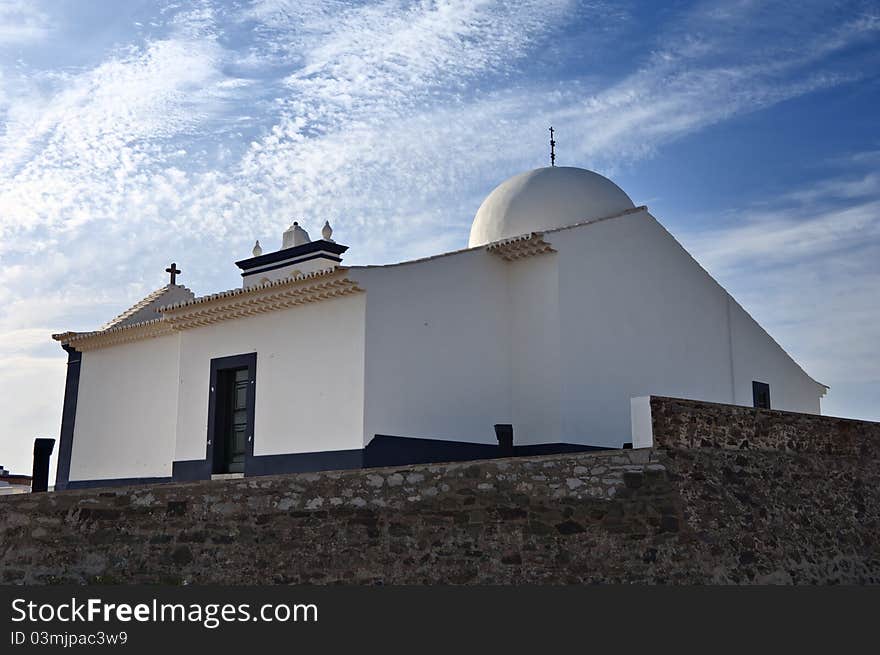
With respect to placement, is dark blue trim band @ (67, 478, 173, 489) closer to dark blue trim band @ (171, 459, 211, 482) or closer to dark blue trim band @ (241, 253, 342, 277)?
dark blue trim band @ (171, 459, 211, 482)

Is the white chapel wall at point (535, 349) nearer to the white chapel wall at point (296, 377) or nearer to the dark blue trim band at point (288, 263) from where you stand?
the white chapel wall at point (296, 377)

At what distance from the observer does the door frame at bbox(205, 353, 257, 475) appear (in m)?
13.6

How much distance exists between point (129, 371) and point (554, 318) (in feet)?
26.5

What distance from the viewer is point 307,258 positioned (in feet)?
57.3

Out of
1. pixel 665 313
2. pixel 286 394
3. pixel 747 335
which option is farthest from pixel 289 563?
pixel 747 335

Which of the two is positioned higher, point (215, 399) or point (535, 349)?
point (535, 349)

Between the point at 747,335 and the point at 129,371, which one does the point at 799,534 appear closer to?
the point at 747,335

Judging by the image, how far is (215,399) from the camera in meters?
14.2

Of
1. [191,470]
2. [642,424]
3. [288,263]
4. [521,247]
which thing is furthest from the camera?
[288,263]

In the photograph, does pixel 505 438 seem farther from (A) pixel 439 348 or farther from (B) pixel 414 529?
(B) pixel 414 529

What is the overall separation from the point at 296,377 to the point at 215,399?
1804 millimetres

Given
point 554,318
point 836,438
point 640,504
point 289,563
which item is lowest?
point 289,563

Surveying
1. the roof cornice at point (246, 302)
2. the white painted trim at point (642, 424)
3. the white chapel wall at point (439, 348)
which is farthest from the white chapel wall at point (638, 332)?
the white painted trim at point (642, 424)

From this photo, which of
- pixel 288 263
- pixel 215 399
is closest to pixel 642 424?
pixel 215 399
